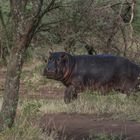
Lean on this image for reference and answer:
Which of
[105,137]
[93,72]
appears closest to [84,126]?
[105,137]

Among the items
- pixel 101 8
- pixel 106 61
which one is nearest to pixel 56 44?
pixel 101 8

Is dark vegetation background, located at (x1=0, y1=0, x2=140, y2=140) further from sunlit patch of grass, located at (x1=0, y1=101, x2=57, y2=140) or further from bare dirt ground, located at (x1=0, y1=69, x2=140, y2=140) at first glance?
bare dirt ground, located at (x1=0, y1=69, x2=140, y2=140)

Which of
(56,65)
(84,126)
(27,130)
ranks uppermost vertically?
(56,65)

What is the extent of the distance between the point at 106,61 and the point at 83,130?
4.42 m

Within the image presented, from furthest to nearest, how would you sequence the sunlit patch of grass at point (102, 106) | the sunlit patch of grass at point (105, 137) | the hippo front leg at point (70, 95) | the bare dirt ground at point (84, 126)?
the hippo front leg at point (70, 95)
the sunlit patch of grass at point (102, 106)
the bare dirt ground at point (84, 126)
the sunlit patch of grass at point (105, 137)

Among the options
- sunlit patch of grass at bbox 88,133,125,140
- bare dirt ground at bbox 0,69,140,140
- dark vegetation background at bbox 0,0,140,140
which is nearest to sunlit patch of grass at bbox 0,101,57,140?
dark vegetation background at bbox 0,0,140,140

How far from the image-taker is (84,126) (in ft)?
31.0

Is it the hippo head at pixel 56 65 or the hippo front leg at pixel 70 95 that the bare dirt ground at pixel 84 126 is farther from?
the hippo head at pixel 56 65

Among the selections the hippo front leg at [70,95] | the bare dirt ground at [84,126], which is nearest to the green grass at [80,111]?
the bare dirt ground at [84,126]

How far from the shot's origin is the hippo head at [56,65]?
12906 mm

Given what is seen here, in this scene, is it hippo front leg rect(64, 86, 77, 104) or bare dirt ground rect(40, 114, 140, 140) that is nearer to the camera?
bare dirt ground rect(40, 114, 140, 140)

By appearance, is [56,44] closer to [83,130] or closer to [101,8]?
[101,8]

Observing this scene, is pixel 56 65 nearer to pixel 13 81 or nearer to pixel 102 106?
pixel 102 106

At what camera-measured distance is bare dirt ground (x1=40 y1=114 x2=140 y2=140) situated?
856 centimetres
